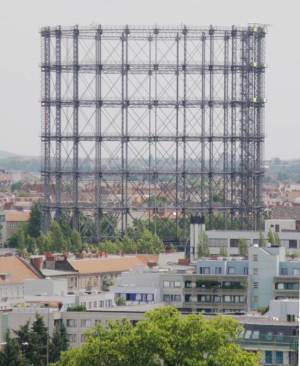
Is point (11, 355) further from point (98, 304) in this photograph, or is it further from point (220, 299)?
point (220, 299)

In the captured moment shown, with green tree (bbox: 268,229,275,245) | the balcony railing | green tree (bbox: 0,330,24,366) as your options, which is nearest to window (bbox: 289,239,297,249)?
green tree (bbox: 268,229,275,245)

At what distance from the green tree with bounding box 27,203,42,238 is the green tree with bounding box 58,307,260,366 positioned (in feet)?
194

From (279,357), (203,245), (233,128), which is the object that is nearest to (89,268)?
(203,245)

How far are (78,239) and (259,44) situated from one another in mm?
11689

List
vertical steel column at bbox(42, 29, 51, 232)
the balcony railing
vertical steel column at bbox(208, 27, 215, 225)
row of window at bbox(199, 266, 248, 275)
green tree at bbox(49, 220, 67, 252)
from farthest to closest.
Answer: vertical steel column at bbox(208, 27, 215, 225), vertical steel column at bbox(42, 29, 51, 232), green tree at bbox(49, 220, 67, 252), row of window at bbox(199, 266, 248, 275), the balcony railing

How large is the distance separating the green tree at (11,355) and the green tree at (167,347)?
7804 millimetres

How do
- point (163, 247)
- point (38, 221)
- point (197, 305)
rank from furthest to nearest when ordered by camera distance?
point (38, 221), point (163, 247), point (197, 305)

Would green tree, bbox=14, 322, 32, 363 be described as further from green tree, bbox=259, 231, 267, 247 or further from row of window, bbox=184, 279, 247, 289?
green tree, bbox=259, 231, 267, 247

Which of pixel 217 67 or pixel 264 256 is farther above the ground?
pixel 217 67

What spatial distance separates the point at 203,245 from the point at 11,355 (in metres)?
33.0

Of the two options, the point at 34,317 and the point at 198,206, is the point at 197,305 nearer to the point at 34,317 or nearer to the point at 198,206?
the point at 34,317

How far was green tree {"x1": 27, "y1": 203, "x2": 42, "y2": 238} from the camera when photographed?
104 m

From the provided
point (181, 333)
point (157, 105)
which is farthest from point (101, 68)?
point (181, 333)

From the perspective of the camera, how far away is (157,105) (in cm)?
10100
